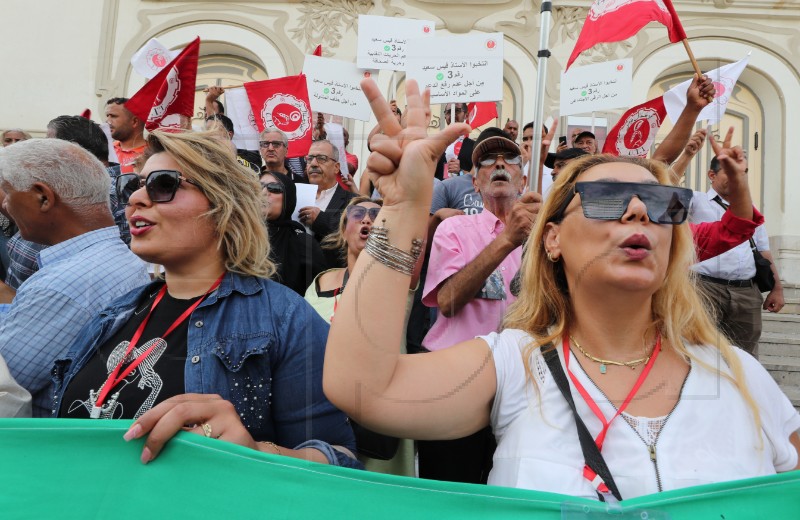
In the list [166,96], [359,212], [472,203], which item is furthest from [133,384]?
[166,96]

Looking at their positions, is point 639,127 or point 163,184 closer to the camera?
point 163,184

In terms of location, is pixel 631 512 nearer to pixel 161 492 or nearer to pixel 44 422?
pixel 161 492

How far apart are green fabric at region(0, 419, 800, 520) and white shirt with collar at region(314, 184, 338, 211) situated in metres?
3.85

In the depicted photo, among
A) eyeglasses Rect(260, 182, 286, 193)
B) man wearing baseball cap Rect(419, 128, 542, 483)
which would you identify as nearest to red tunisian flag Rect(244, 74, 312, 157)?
eyeglasses Rect(260, 182, 286, 193)

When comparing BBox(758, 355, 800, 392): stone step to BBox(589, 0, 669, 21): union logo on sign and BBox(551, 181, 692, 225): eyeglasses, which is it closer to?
BBox(589, 0, 669, 21): union logo on sign

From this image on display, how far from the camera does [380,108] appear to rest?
1.54 metres

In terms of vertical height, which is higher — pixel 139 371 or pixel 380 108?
pixel 380 108

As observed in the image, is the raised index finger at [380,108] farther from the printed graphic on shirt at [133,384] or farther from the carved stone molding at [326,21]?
the carved stone molding at [326,21]

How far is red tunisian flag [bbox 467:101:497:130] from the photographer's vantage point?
22.8 feet

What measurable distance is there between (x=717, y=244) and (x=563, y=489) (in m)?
1.88

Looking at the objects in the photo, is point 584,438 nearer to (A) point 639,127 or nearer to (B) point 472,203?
(B) point 472,203

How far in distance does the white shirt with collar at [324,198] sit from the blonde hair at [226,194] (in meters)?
3.05

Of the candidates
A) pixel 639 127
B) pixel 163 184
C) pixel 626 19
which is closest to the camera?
pixel 163 184

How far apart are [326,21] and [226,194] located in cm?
1068
